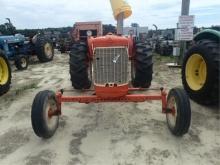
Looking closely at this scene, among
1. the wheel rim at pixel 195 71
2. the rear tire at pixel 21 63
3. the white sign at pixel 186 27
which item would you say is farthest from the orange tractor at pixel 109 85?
the rear tire at pixel 21 63

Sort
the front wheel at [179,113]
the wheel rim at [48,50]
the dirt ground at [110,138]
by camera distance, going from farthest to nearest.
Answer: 1. the wheel rim at [48,50]
2. the front wheel at [179,113]
3. the dirt ground at [110,138]

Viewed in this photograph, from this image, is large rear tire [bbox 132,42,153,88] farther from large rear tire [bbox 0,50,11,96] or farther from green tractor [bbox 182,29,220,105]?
large rear tire [bbox 0,50,11,96]

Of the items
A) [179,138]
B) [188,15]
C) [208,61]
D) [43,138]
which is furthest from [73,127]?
[188,15]

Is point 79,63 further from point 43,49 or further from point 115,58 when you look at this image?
point 43,49

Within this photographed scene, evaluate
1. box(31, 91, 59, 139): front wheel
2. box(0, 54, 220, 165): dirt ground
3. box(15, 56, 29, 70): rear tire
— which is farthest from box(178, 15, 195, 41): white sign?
box(31, 91, 59, 139): front wheel

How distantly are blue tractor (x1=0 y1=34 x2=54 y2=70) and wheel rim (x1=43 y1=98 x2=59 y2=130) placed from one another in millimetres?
6932

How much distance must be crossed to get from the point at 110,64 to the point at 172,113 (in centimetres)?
111

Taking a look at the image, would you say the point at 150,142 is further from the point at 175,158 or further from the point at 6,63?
the point at 6,63

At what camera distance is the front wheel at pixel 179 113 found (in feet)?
14.6

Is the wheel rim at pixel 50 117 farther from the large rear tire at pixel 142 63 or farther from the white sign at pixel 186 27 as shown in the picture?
the white sign at pixel 186 27

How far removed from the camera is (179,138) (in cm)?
469

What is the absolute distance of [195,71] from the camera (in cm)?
676

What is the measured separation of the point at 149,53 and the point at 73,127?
1.74 metres

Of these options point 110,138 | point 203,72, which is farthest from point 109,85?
point 203,72
